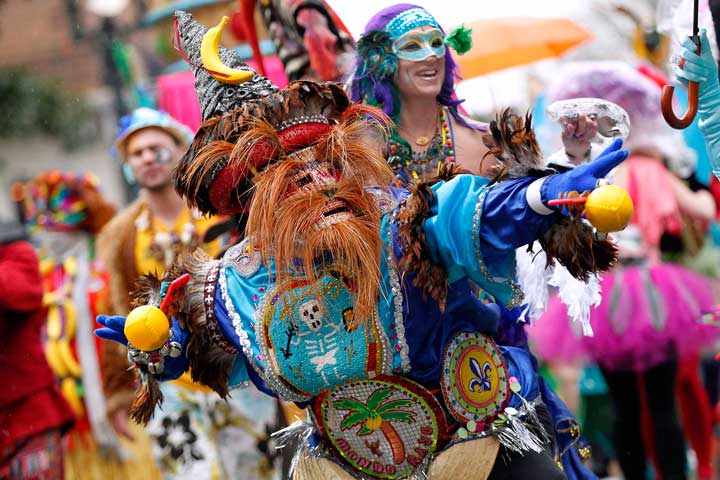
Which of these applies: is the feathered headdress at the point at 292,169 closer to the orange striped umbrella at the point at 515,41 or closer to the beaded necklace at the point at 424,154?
the beaded necklace at the point at 424,154

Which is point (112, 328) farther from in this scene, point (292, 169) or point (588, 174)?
point (588, 174)

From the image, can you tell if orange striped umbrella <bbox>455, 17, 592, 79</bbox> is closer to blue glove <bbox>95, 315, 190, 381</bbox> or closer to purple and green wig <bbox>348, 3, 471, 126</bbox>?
purple and green wig <bbox>348, 3, 471, 126</bbox>

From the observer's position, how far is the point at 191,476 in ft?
18.6

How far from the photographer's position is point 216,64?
10.8 ft

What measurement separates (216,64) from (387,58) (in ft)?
3.18

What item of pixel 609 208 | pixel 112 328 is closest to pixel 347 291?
pixel 112 328

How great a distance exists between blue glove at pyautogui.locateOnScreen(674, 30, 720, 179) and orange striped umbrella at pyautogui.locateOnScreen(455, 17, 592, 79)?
197 centimetres

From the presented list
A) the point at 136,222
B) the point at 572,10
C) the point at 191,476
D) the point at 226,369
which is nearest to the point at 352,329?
the point at 226,369

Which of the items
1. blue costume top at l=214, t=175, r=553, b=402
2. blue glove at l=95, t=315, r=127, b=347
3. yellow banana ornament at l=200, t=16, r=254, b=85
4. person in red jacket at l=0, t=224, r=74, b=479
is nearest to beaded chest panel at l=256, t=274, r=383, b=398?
blue costume top at l=214, t=175, r=553, b=402

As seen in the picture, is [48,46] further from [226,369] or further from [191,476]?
[226,369]

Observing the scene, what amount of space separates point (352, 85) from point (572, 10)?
4.90 m

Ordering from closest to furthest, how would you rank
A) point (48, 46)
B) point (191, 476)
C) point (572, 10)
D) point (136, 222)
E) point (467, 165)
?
point (467, 165) < point (191, 476) < point (136, 222) < point (572, 10) < point (48, 46)

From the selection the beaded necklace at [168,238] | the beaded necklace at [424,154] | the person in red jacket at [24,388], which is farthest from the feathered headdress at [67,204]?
the beaded necklace at [424,154]

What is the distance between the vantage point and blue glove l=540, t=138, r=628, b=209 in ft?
8.84
